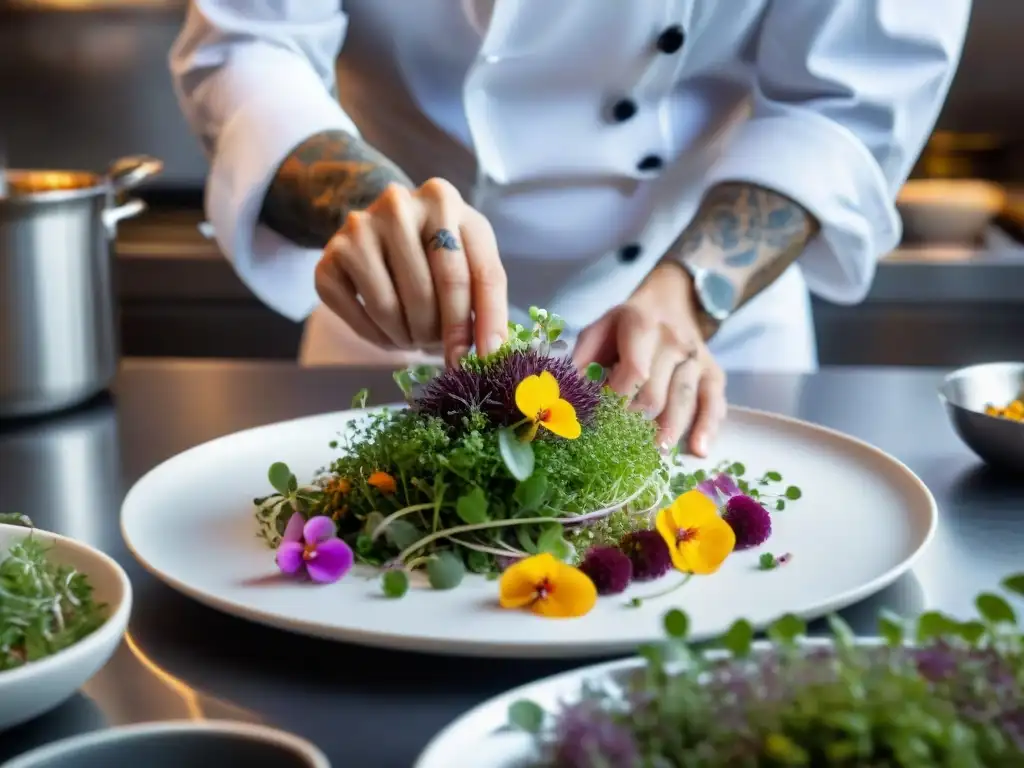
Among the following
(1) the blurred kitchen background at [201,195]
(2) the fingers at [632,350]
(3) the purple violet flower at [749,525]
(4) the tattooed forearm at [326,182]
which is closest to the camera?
(3) the purple violet flower at [749,525]

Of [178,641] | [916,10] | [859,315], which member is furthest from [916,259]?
[178,641]

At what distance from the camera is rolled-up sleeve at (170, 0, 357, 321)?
1227 mm

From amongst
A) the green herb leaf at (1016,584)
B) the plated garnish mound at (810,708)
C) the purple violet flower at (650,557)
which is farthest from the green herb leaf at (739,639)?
the purple violet flower at (650,557)

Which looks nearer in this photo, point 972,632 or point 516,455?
point 972,632

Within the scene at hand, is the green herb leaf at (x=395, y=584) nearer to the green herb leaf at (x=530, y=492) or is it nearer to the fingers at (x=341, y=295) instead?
the green herb leaf at (x=530, y=492)

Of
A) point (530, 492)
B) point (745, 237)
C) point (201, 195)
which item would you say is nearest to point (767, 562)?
point (530, 492)

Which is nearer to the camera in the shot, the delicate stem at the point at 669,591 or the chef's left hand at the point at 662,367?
the delicate stem at the point at 669,591

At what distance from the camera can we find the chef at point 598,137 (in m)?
1.23

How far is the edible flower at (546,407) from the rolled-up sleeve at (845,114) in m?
0.59

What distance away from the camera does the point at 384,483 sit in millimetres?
739

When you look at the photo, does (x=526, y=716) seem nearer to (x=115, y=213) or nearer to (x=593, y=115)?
(x=115, y=213)

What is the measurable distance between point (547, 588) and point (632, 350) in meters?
0.42

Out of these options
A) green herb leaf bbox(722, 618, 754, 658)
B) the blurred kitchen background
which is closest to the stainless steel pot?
green herb leaf bbox(722, 618, 754, 658)

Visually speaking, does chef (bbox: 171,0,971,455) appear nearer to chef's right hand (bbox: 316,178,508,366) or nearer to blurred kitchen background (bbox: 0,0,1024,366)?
chef's right hand (bbox: 316,178,508,366)
